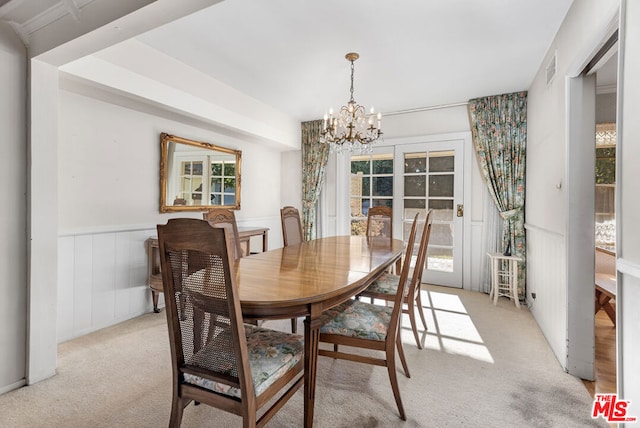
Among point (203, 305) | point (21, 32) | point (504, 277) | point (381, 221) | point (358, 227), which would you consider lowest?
point (504, 277)

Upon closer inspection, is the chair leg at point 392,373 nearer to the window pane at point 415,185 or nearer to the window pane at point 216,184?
the window pane at point 216,184

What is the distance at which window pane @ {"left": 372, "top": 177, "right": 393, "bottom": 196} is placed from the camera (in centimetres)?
455

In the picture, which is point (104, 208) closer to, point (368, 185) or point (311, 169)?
point (311, 169)

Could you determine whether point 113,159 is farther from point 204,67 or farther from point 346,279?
point 346,279

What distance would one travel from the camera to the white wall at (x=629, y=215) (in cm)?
119

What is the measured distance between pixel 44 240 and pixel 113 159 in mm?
1105

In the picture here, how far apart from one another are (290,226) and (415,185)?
210cm

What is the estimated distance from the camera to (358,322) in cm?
170

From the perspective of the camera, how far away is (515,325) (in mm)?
2842

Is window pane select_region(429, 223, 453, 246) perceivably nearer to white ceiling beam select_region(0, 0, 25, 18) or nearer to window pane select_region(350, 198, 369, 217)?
window pane select_region(350, 198, 369, 217)

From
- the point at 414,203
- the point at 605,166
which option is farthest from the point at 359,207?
the point at 605,166

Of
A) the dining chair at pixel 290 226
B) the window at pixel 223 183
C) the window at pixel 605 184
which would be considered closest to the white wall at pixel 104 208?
the window at pixel 223 183

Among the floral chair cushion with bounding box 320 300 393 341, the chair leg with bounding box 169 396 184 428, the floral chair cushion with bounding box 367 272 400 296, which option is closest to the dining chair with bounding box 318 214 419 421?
the floral chair cushion with bounding box 320 300 393 341

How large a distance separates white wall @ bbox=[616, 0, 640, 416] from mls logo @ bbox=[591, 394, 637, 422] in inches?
1.3
